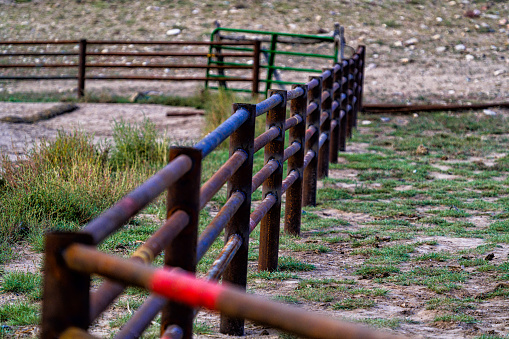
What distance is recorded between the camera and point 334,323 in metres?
1.02

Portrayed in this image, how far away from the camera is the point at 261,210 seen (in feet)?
10.9

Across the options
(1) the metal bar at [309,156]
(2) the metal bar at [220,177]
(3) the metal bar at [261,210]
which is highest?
(2) the metal bar at [220,177]

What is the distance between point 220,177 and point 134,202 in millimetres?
922

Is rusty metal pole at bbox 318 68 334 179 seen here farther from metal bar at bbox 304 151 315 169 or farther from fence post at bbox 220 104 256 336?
fence post at bbox 220 104 256 336

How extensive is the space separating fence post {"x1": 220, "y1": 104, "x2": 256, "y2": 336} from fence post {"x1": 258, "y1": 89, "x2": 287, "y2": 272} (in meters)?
0.73

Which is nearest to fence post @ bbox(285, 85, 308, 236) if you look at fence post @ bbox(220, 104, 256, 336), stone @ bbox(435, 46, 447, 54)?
fence post @ bbox(220, 104, 256, 336)

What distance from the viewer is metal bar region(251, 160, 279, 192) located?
3196 millimetres

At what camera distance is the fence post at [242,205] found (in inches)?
107

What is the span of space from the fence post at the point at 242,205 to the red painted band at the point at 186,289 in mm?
1585

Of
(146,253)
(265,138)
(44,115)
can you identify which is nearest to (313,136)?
(265,138)

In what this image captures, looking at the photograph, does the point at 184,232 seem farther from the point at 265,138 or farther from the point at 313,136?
the point at 313,136

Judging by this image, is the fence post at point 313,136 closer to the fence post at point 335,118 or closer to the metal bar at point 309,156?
the metal bar at point 309,156

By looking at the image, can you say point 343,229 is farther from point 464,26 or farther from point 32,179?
point 464,26

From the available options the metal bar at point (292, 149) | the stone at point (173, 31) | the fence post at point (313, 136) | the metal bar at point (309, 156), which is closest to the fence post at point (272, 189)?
the metal bar at point (292, 149)
